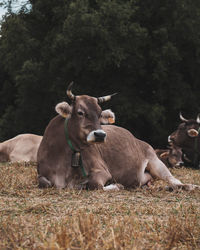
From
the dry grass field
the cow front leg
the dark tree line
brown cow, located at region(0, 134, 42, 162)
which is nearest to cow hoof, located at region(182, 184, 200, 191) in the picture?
the dry grass field

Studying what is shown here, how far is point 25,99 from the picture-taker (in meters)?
18.8

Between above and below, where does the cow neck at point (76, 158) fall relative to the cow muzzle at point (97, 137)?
below

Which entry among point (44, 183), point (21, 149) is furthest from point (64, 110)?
point (21, 149)

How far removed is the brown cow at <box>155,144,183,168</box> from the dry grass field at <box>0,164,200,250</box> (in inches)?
242

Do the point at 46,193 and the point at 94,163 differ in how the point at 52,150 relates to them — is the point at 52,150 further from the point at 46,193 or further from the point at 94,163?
the point at 46,193

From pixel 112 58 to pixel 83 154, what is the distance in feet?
37.8

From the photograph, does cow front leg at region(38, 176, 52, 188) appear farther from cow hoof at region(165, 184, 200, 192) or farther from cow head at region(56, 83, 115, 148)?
cow hoof at region(165, 184, 200, 192)

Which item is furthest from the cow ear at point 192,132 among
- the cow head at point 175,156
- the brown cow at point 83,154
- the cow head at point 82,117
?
the cow head at point 82,117

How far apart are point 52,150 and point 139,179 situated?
56.8 inches

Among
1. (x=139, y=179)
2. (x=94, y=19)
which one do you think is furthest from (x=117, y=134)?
(x=94, y=19)

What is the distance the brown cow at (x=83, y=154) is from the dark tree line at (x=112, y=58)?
35.4 feet

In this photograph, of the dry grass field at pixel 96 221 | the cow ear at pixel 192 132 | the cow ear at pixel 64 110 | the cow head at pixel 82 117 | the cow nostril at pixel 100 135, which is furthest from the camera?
the cow ear at pixel 192 132

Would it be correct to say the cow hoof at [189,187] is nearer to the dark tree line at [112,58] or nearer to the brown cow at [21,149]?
the brown cow at [21,149]

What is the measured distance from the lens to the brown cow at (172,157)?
10.9m
